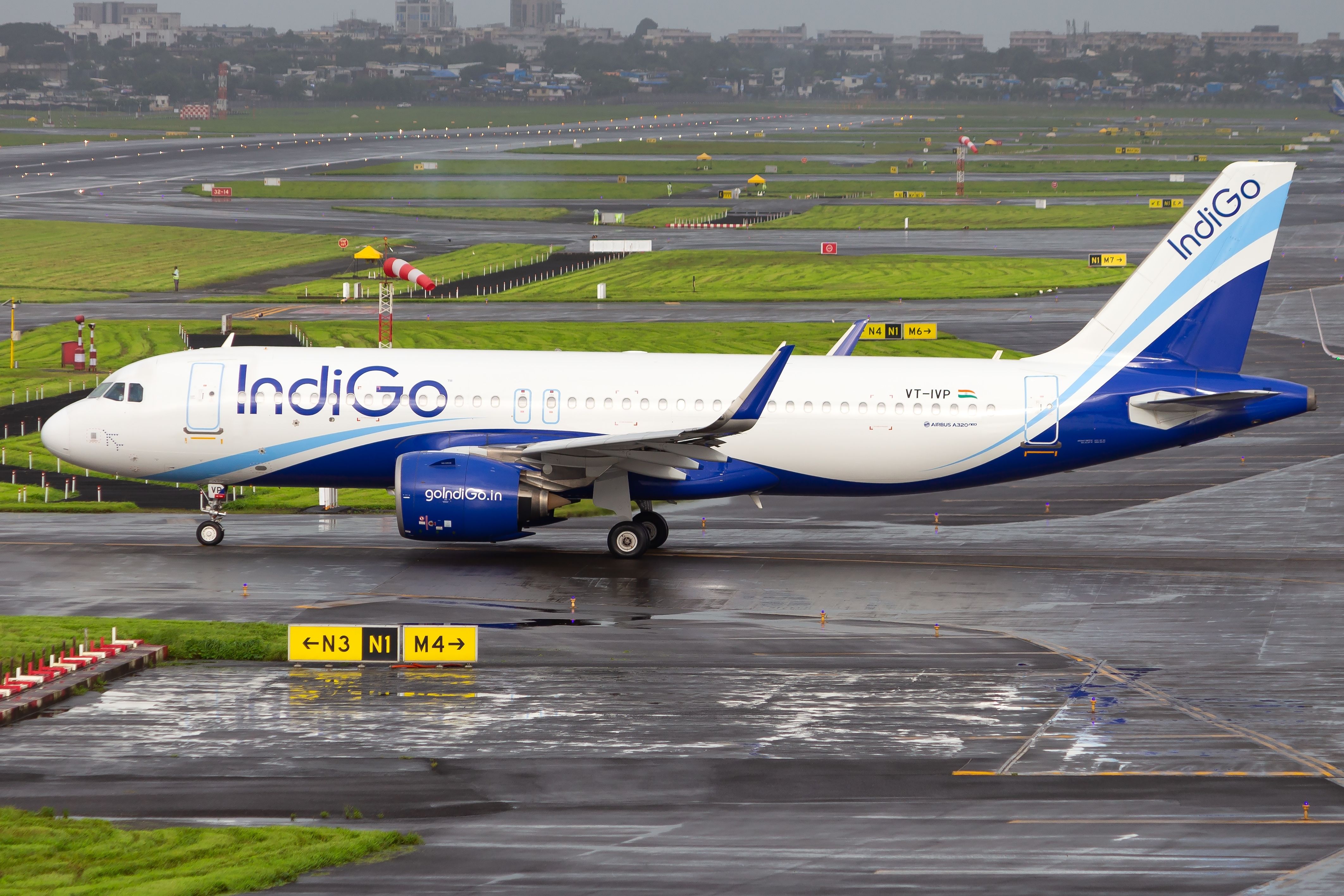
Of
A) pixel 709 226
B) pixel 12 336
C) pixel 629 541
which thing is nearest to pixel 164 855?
pixel 629 541

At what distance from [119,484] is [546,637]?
2527cm

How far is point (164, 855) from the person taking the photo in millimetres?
20094

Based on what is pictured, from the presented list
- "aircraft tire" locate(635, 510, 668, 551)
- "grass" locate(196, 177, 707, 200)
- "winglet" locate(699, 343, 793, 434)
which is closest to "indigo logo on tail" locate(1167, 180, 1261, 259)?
"winglet" locate(699, 343, 793, 434)

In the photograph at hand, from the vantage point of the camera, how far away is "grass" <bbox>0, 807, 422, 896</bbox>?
19.1 meters

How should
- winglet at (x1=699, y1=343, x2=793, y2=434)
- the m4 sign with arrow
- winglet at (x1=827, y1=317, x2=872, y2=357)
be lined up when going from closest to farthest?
the m4 sign with arrow < winglet at (x1=699, y1=343, x2=793, y2=434) < winglet at (x1=827, y1=317, x2=872, y2=357)

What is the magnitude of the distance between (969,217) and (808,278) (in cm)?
4785

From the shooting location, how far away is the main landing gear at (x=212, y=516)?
135 feet

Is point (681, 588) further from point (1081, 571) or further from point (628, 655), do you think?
point (1081, 571)

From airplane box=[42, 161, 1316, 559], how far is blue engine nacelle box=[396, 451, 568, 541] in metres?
1.35

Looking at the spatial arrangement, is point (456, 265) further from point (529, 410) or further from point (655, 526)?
point (529, 410)

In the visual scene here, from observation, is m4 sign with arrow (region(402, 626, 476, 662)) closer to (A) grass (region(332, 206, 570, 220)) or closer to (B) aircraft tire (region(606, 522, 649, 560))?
(B) aircraft tire (region(606, 522, 649, 560))

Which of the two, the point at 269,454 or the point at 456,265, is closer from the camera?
the point at 269,454

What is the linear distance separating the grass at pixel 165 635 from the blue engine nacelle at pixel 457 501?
6.01 meters

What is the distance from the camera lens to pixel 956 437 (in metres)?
40.2
